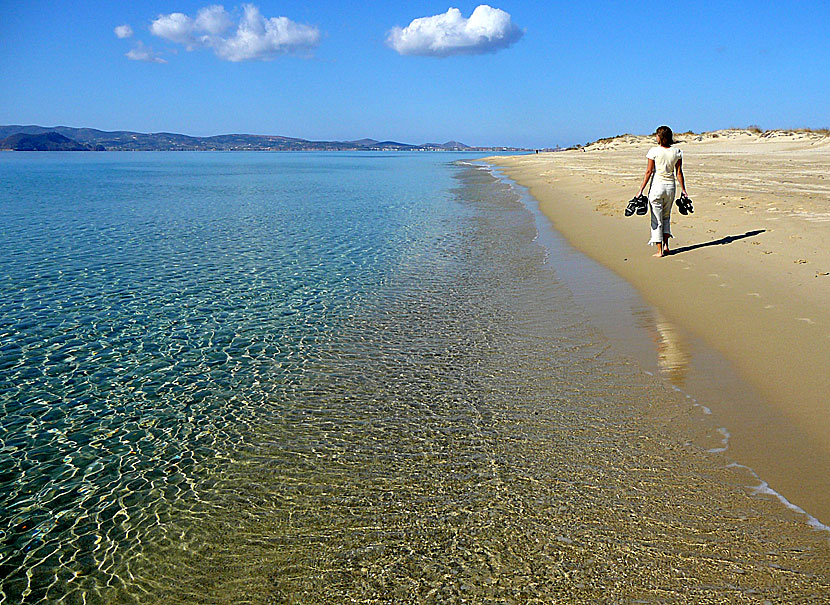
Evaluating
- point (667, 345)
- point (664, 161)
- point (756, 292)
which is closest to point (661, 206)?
point (664, 161)

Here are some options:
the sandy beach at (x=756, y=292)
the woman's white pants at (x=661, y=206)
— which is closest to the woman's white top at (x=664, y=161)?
the woman's white pants at (x=661, y=206)

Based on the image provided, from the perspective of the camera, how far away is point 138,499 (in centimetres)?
452

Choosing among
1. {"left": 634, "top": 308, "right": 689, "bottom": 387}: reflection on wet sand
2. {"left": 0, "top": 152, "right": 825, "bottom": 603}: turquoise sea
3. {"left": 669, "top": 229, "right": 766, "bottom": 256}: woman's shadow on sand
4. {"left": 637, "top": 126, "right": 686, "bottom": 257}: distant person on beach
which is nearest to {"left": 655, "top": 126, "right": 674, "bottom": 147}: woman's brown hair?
{"left": 637, "top": 126, "right": 686, "bottom": 257}: distant person on beach

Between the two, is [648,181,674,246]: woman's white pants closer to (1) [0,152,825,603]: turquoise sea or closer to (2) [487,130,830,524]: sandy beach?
(2) [487,130,830,524]: sandy beach

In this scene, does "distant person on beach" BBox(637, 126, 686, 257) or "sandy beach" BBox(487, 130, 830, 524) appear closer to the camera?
"sandy beach" BBox(487, 130, 830, 524)

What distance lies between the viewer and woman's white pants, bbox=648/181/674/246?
12086 millimetres

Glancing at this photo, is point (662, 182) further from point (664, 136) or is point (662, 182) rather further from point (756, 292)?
point (756, 292)

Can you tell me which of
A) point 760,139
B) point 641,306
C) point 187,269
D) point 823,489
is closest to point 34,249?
point 187,269

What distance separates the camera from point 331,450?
508 centimetres

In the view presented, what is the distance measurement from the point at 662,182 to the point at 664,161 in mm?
413

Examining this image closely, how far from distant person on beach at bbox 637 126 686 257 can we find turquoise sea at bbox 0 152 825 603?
265 centimetres

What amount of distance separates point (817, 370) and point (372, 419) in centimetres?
444

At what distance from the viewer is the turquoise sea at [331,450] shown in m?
3.56

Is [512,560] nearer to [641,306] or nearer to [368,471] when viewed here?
[368,471]
